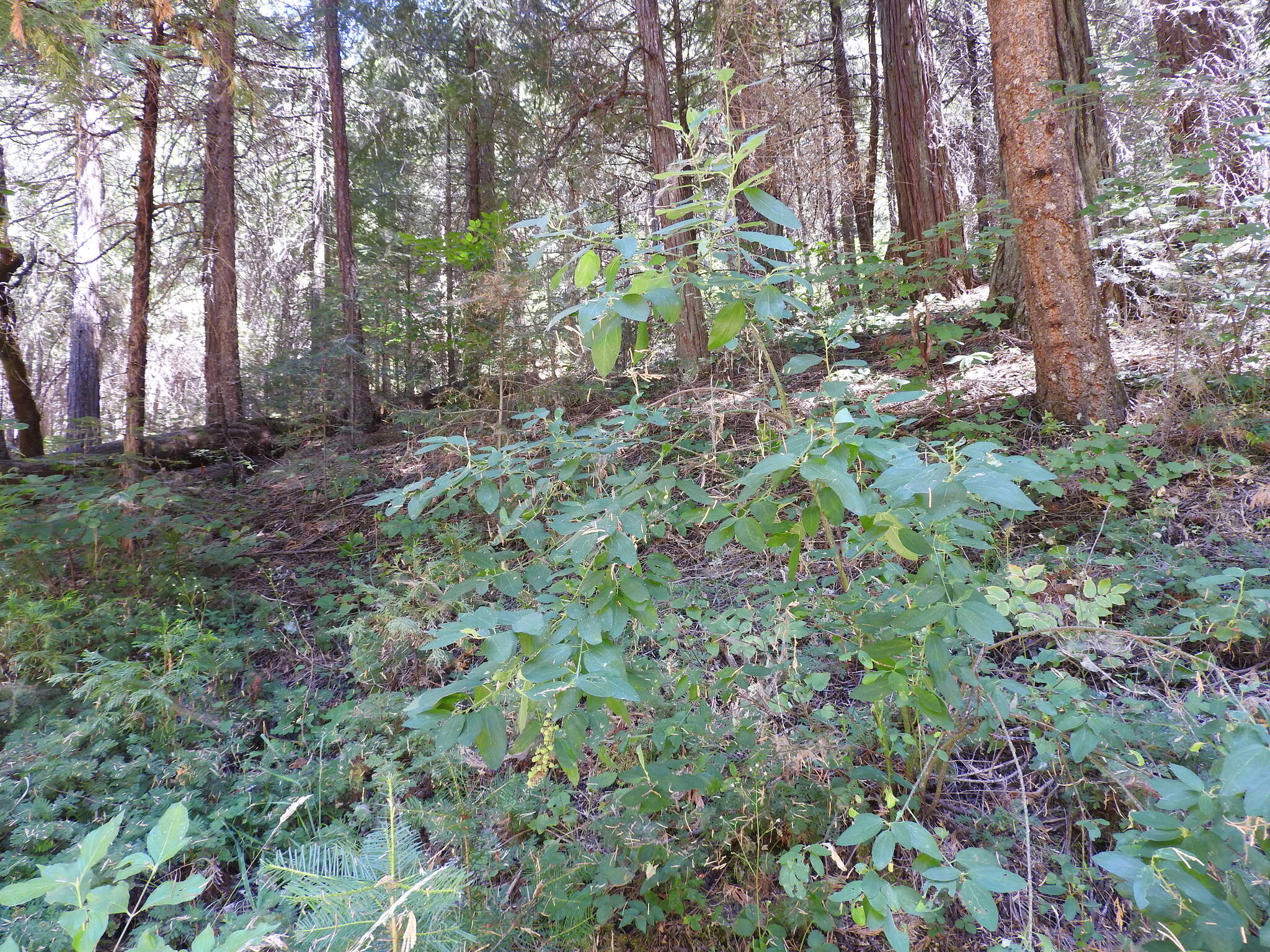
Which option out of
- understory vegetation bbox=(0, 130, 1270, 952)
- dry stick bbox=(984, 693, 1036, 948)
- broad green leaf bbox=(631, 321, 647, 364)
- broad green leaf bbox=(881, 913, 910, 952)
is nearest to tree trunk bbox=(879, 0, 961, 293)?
understory vegetation bbox=(0, 130, 1270, 952)

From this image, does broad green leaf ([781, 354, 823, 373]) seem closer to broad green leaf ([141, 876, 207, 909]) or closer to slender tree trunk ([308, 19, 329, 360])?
broad green leaf ([141, 876, 207, 909])

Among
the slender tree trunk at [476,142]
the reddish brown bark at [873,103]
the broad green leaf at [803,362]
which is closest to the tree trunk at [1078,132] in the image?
the broad green leaf at [803,362]

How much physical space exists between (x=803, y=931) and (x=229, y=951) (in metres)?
1.54

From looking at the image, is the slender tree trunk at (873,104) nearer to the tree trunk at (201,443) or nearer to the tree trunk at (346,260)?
the tree trunk at (346,260)

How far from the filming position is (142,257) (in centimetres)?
500

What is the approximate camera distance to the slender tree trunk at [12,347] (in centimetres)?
541

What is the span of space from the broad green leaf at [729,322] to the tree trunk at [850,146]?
285 inches

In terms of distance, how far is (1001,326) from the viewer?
5477mm

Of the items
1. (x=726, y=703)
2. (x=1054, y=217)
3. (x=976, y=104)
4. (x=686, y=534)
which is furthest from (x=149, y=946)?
(x=976, y=104)

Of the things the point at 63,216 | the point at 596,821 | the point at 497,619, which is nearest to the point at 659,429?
the point at 596,821

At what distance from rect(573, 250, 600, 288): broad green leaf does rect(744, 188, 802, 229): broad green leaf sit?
0.31 meters

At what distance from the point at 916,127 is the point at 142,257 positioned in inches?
285

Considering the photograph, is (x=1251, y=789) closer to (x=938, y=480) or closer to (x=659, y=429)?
(x=938, y=480)

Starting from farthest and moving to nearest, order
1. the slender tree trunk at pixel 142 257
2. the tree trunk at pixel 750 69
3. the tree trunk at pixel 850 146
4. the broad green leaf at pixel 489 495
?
the tree trunk at pixel 850 146
the tree trunk at pixel 750 69
the slender tree trunk at pixel 142 257
the broad green leaf at pixel 489 495
